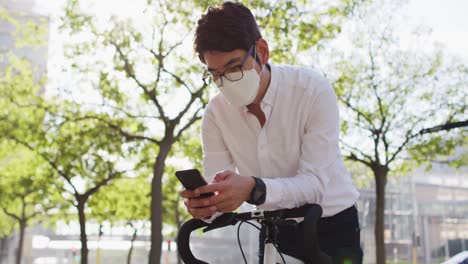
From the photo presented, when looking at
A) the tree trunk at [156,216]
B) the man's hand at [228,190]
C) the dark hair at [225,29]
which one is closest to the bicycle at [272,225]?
the man's hand at [228,190]

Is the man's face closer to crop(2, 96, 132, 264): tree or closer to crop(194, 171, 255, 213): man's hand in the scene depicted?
crop(194, 171, 255, 213): man's hand

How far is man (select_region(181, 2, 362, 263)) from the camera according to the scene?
81.0 inches

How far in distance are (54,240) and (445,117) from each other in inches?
1777

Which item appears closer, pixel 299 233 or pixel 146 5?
pixel 299 233

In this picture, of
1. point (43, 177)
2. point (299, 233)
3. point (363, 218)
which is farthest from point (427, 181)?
point (299, 233)

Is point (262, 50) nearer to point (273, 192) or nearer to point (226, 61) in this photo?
point (226, 61)

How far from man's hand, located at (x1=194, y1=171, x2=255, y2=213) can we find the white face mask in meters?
0.47

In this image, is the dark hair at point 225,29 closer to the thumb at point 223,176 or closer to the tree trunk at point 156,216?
the thumb at point 223,176

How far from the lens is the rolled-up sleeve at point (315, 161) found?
1.96 metres

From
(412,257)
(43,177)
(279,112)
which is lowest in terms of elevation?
(412,257)

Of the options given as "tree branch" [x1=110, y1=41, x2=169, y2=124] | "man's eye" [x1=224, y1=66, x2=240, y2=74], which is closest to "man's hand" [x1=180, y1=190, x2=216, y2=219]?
"man's eye" [x1=224, y1=66, x2=240, y2=74]

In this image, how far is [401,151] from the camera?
733 inches

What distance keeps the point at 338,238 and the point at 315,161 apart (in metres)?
0.37

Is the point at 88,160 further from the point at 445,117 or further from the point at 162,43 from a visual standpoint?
the point at 445,117
